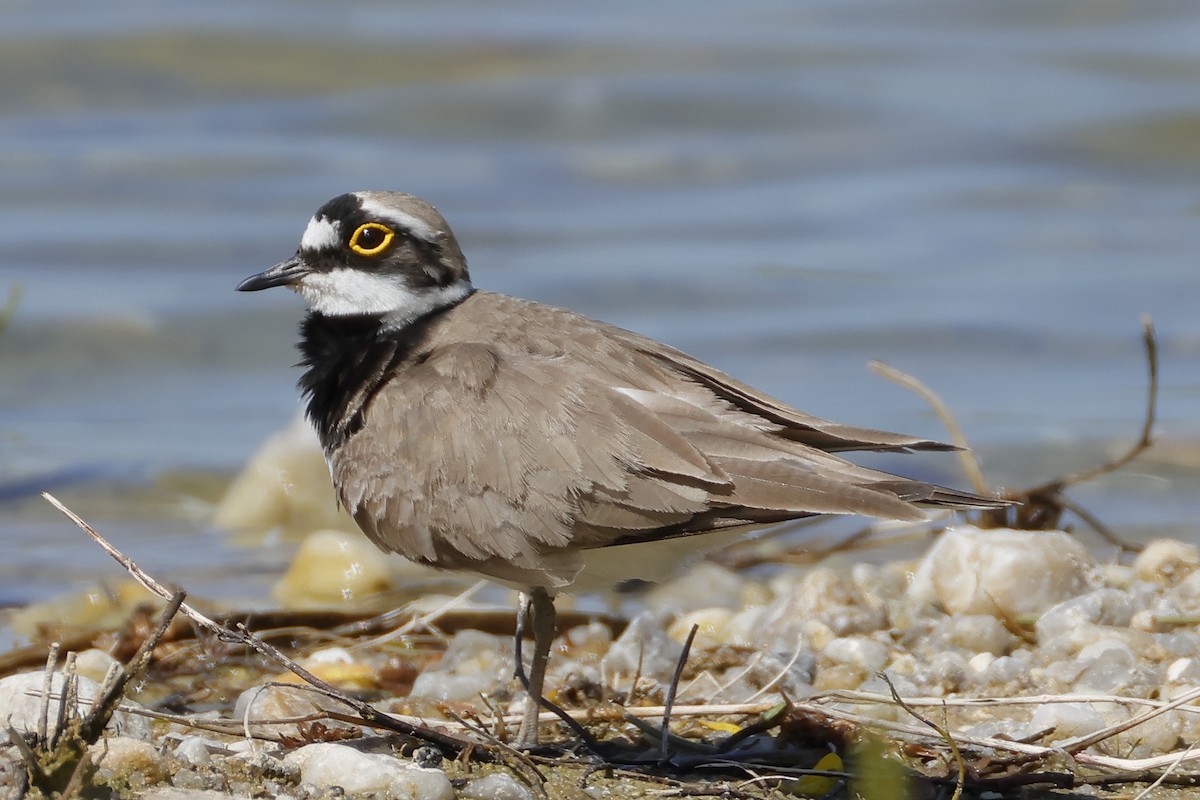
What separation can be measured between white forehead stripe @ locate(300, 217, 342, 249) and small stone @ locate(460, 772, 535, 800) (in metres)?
1.97

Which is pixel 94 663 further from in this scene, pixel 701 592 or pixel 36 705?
pixel 701 592

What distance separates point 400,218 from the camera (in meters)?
5.12

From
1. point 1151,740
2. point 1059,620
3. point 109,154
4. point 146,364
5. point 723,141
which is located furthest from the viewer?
point 723,141

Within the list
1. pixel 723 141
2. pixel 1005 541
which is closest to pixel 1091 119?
pixel 723 141

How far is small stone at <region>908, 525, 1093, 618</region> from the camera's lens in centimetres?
550

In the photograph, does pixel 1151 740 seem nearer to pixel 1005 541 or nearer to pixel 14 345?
pixel 1005 541

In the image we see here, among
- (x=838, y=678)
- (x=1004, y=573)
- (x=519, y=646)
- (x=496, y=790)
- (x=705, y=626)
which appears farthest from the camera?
(x=705, y=626)

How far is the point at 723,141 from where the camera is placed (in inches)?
592

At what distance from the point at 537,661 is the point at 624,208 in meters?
9.36

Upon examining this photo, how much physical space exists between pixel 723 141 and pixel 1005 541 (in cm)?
982

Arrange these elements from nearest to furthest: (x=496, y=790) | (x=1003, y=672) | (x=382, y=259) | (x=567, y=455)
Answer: (x=496, y=790), (x=567, y=455), (x=1003, y=672), (x=382, y=259)

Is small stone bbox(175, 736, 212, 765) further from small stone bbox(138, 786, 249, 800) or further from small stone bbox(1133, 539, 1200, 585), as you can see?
small stone bbox(1133, 539, 1200, 585)

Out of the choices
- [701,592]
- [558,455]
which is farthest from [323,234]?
[701,592]

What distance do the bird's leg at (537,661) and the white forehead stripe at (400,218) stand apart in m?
1.22
